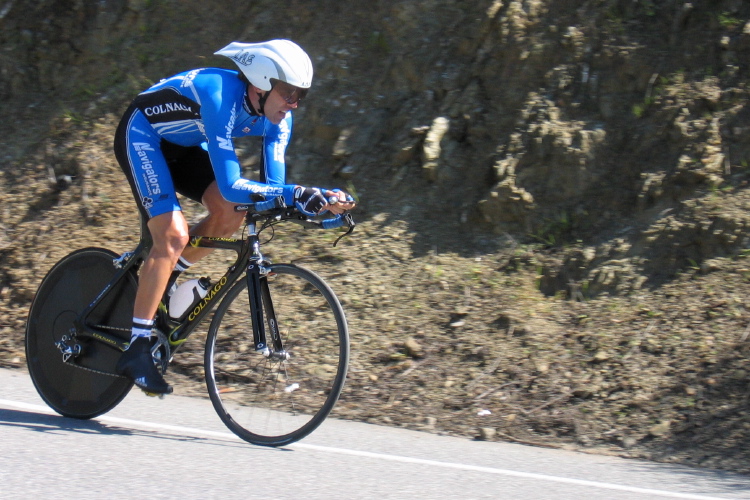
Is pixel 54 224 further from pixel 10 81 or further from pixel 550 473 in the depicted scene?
pixel 550 473

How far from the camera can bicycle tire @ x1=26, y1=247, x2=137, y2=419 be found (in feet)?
16.6

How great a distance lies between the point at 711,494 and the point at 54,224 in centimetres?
570

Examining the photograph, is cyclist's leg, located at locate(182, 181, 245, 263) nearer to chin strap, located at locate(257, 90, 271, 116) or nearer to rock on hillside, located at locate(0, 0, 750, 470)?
chin strap, located at locate(257, 90, 271, 116)

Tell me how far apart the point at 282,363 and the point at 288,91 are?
1.47m

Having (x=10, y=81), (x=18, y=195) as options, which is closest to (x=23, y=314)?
(x=18, y=195)

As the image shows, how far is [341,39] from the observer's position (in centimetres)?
848

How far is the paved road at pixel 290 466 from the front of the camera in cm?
398

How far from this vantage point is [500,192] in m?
7.05

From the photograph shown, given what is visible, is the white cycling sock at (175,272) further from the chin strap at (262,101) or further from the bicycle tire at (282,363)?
the chin strap at (262,101)

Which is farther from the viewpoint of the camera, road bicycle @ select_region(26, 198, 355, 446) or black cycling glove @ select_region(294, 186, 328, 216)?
road bicycle @ select_region(26, 198, 355, 446)

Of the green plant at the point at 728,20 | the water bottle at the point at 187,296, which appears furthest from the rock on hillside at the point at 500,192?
the water bottle at the point at 187,296

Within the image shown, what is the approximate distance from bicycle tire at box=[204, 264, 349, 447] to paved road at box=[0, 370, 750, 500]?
0.48 feet

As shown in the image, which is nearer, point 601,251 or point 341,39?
point 601,251

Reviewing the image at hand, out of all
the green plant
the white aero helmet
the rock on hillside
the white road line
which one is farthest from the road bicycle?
the green plant
